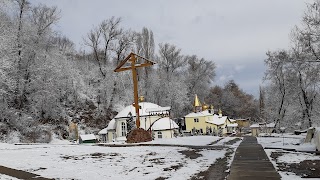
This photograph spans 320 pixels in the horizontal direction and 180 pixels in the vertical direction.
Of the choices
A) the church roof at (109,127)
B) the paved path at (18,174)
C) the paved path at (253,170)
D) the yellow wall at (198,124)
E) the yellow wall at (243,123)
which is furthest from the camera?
the yellow wall at (243,123)

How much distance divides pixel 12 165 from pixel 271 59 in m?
49.2

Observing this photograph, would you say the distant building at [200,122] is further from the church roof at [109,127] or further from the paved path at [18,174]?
the paved path at [18,174]

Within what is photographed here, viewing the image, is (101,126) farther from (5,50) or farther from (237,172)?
(237,172)

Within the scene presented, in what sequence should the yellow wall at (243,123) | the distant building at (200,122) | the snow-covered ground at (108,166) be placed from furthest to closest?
1. the yellow wall at (243,123)
2. the distant building at (200,122)
3. the snow-covered ground at (108,166)

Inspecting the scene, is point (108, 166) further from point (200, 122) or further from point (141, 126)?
point (200, 122)

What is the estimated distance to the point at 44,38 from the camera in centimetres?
4756

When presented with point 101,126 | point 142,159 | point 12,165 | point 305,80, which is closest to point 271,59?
point 305,80

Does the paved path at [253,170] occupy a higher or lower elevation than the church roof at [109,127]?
lower

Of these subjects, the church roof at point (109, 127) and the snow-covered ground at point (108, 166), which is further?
the church roof at point (109, 127)

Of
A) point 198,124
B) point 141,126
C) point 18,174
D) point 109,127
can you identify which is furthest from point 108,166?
point 198,124

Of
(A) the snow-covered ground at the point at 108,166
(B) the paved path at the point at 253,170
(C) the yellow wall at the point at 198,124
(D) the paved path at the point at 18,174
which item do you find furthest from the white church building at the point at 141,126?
(D) the paved path at the point at 18,174

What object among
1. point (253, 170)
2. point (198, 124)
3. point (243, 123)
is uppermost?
point (243, 123)

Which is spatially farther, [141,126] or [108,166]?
[141,126]

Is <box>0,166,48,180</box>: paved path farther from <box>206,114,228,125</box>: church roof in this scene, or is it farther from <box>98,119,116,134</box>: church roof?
<box>206,114,228,125</box>: church roof
